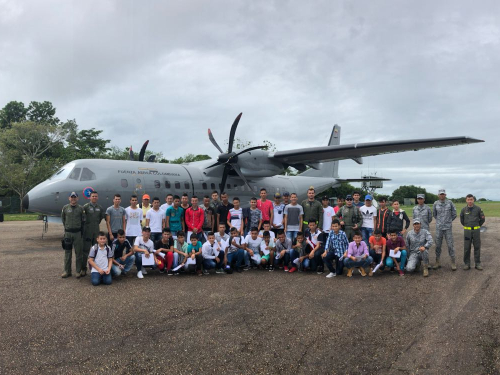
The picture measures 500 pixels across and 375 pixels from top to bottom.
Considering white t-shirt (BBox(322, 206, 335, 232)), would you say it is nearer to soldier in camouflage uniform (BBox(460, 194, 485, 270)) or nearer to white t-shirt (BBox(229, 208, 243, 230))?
white t-shirt (BBox(229, 208, 243, 230))

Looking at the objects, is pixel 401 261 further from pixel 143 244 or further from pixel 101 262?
pixel 101 262

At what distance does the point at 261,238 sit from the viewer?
8.55 m

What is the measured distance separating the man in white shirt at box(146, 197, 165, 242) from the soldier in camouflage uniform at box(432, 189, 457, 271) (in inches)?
251

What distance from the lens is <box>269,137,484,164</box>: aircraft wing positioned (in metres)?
12.8

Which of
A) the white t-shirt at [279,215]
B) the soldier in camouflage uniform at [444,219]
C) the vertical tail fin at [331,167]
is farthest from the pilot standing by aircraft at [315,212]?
the vertical tail fin at [331,167]

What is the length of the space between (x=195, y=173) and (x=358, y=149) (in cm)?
671

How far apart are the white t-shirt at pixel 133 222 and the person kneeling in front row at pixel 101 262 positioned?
40.5 inches

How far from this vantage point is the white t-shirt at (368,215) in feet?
28.3

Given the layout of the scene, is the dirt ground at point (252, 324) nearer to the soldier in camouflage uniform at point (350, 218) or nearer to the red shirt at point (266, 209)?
the soldier in camouflage uniform at point (350, 218)

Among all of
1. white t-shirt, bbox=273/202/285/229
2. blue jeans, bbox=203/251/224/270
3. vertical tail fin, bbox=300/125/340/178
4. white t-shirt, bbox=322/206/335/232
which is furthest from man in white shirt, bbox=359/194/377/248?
vertical tail fin, bbox=300/125/340/178

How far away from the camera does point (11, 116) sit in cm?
5066

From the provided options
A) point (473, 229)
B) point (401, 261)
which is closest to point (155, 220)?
point (401, 261)

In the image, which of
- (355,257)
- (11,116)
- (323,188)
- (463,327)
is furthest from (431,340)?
(11,116)

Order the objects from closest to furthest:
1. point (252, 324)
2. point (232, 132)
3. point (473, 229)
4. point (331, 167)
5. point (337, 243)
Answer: point (252, 324)
point (337, 243)
point (473, 229)
point (232, 132)
point (331, 167)
